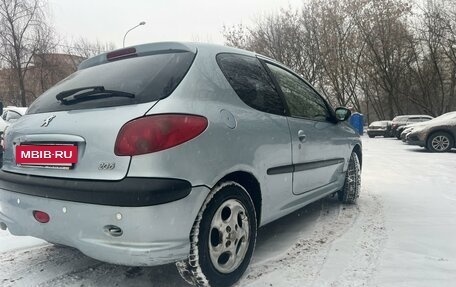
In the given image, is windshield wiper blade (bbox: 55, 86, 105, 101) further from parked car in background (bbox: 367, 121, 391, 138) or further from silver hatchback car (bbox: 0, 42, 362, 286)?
parked car in background (bbox: 367, 121, 391, 138)

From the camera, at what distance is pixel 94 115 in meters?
2.03

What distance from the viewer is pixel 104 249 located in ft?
6.20

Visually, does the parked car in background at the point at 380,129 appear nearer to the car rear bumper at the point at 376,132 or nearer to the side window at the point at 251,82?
the car rear bumper at the point at 376,132

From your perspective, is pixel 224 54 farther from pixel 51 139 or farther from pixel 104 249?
pixel 104 249

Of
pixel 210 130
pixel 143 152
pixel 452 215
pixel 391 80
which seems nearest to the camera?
pixel 143 152

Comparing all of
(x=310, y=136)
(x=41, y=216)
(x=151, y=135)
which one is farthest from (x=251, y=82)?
(x=41, y=216)

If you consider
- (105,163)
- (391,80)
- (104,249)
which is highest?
(391,80)

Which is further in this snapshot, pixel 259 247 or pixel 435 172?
pixel 435 172

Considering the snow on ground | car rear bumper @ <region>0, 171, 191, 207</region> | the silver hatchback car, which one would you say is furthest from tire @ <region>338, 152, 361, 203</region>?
car rear bumper @ <region>0, 171, 191, 207</region>

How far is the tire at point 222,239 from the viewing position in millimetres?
2049

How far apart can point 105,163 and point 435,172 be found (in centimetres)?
661

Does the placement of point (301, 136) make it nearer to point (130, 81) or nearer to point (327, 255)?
point (327, 255)

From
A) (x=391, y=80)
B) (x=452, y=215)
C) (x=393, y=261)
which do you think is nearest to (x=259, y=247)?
(x=393, y=261)

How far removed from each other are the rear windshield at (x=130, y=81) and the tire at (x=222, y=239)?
66 centimetres
